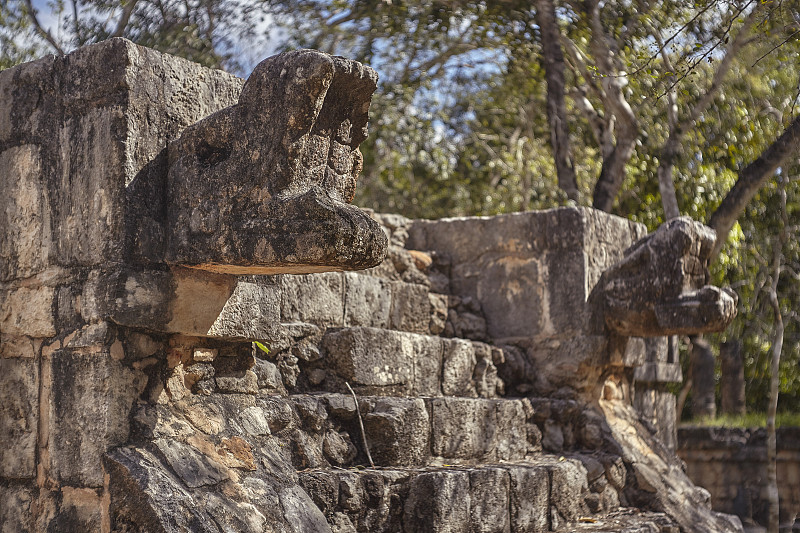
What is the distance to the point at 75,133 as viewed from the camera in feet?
10.8

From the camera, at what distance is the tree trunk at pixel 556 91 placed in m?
8.76

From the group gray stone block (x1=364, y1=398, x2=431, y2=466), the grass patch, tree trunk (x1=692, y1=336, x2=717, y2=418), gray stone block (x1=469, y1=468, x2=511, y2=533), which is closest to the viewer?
gray stone block (x1=469, y1=468, x2=511, y2=533)

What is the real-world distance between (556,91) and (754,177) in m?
2.26

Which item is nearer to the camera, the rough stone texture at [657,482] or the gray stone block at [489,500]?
the gray stone block at [489,500]

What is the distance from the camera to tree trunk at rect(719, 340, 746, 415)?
12.0 metres

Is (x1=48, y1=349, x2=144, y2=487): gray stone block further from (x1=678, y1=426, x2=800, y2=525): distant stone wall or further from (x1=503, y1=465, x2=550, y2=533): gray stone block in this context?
(x1=678, y1=426, x2=800, y2=525): distant stone wall

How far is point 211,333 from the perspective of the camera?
3.29 m

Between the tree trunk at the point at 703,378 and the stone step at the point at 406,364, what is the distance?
6948 mm

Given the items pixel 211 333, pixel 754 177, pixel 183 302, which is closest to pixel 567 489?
pixel 211 333

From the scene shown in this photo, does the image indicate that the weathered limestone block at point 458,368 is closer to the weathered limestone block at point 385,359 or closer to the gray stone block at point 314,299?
the weathered limestone block at point 385,359

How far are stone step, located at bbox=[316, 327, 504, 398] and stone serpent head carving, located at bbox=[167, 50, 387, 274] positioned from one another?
0.98 m

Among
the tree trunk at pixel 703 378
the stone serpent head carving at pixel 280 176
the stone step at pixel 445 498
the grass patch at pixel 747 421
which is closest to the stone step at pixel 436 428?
the stone step at pixel 445 498

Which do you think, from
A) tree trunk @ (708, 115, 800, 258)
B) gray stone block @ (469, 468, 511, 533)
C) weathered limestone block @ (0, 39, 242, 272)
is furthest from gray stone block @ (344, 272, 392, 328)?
tree trunk @ (708, 115, 800, 258)

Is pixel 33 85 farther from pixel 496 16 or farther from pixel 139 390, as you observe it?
pixel 496 16
